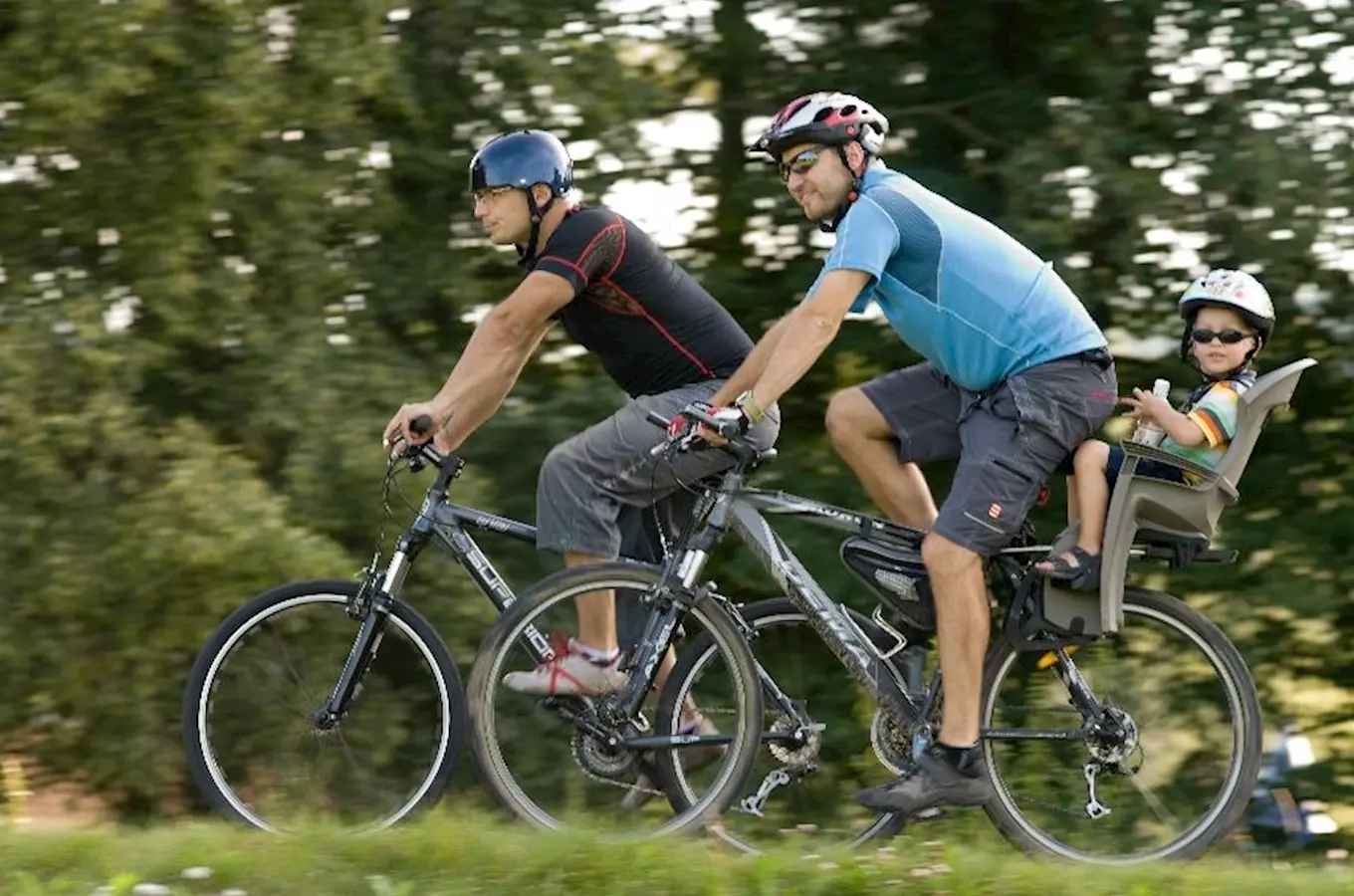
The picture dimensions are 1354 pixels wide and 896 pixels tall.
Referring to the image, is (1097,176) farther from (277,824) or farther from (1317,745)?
(277,824)

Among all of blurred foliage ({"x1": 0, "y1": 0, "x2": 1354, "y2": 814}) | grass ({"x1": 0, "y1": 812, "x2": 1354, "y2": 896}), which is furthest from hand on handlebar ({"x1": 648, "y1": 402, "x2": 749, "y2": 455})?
blurred foliage ({"x1": 0, "y1": 0, "x2": 1354, "y2": 814})

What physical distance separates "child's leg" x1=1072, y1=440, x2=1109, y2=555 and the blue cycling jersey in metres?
0.30

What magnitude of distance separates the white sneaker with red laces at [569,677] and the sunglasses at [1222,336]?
1855mm

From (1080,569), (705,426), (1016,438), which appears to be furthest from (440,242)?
(1080,569)

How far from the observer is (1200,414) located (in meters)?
5.72

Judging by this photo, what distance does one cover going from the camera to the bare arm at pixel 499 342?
592 cm

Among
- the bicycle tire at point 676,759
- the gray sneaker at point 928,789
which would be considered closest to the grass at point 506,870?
the gray sneaker at point 928,789

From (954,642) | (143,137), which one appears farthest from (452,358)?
(954,642)

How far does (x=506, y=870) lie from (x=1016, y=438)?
70.6 inches

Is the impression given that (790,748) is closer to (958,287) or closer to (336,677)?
(336,677)

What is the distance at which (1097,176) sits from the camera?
29.6 feet

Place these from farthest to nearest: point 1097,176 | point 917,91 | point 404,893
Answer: point 917,91 < point 1097,176 < point 404,893

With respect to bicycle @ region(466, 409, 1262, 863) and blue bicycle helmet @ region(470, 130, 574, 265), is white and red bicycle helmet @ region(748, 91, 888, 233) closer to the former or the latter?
blue bicycle helmet @ region(470, 130, 574, 265)

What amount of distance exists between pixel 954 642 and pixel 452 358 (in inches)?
160
